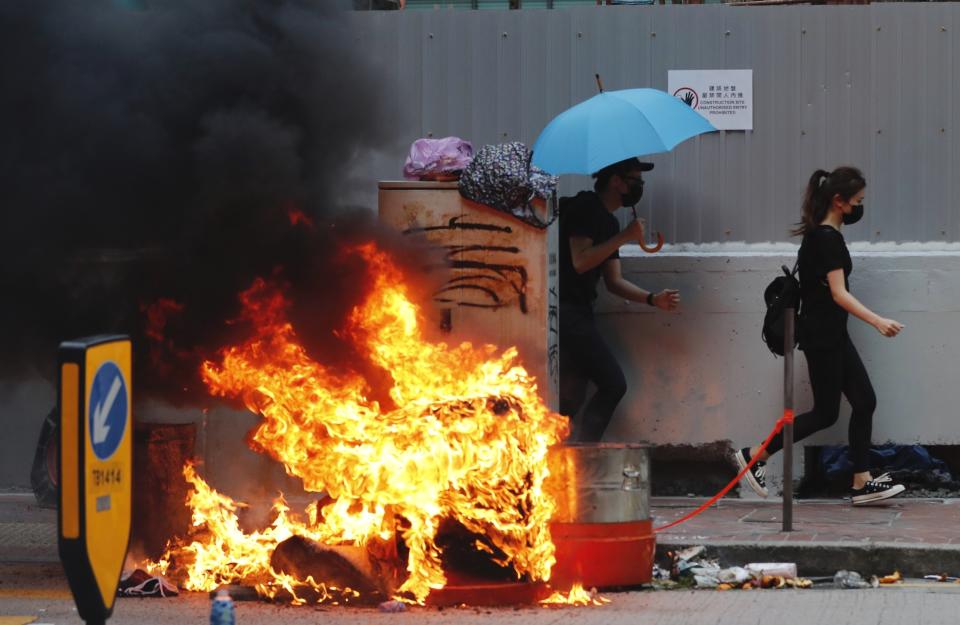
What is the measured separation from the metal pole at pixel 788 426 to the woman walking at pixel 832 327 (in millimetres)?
540

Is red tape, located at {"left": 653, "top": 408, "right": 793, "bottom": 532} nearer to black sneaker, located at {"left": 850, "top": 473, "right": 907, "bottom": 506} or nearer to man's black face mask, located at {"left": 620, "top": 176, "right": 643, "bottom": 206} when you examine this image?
black sneaker, located at {"left": 850, "top": 473, "right": 907, "bottom": 506}

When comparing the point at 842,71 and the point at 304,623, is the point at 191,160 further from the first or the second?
the point at 842,71

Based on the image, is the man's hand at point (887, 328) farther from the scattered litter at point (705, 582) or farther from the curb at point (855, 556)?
the scattered litter at point (705, 582)

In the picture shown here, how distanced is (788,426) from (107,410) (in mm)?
5116

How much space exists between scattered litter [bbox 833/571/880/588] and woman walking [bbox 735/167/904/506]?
54.5 inches

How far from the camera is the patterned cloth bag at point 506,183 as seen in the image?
350 inches

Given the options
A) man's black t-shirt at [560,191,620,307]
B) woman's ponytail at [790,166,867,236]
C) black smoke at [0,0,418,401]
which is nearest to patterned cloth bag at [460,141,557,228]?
man's black t-shirt at [560,191,620,307]

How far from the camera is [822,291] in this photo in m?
8.90

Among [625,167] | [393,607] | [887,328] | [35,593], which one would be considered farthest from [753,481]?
[35,593]

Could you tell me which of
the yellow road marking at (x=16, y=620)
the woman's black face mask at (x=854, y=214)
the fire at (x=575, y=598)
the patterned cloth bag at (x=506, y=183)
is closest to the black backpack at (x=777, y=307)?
the woman's black face mask at (x=854, y=214)

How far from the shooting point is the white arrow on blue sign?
3750mm

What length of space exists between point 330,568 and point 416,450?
692 millimetres

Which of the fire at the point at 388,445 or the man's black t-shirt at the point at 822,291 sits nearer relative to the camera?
the fire at the point at 388,445

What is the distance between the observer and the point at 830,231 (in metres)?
8.84
